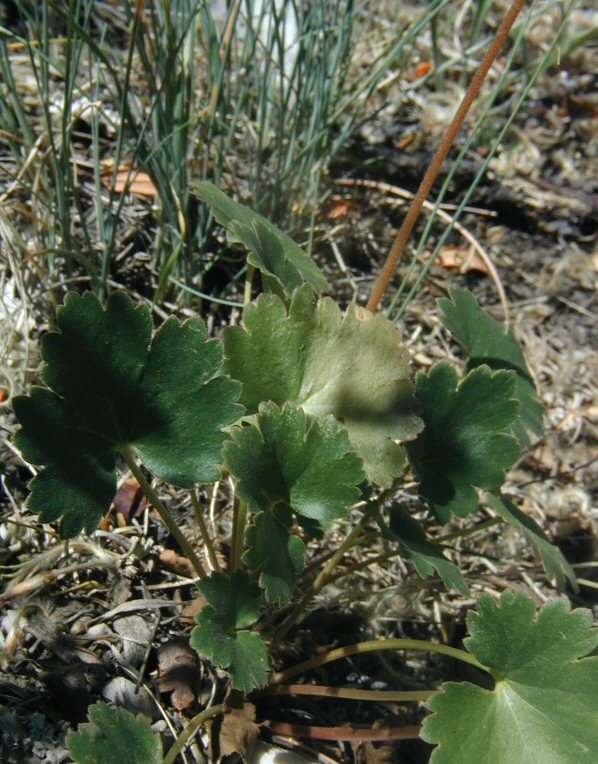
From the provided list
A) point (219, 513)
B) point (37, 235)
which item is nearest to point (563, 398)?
point (219, 513)

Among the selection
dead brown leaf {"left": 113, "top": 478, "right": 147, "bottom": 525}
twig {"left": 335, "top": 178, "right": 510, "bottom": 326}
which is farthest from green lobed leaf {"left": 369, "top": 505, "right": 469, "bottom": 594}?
twig {"left": 335, "top": 178, "right": 510, "bottom": 326}

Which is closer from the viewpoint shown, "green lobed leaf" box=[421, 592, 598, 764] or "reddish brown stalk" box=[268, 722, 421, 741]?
"green lobed leaf" box=[421, 592, 598, 764]

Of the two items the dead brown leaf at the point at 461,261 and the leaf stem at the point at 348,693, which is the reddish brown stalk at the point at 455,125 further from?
the dead brown leaf at the point at 461,261

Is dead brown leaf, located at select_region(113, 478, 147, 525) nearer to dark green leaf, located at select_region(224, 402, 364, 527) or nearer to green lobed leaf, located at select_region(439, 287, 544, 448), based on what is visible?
dark green leaf, located at select_region(224, 402, 364, 527)

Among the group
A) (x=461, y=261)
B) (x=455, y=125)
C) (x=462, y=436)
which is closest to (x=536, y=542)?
(x=462, y=436)

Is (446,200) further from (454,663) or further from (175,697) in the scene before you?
(175,697)
